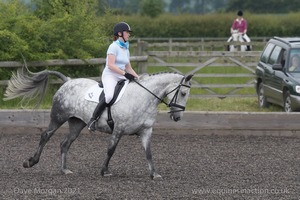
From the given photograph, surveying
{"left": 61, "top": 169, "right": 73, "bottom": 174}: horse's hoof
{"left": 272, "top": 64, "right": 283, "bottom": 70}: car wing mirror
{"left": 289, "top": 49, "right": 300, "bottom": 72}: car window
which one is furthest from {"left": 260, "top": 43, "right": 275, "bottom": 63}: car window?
{"left": 61, "top": 169, "right": 73, "bottom": 174}: horse's hoof

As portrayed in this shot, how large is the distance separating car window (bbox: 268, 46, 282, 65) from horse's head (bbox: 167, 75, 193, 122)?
27.6 ft

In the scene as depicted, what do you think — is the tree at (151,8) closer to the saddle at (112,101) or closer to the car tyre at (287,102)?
the car tyre at (287,102)

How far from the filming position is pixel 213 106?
67.3 feet

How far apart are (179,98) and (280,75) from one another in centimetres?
775

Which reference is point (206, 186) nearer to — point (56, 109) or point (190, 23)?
point (56, 109)

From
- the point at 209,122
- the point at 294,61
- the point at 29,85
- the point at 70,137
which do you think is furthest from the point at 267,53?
the point at 70,137

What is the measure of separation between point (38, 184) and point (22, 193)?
27.7 inches

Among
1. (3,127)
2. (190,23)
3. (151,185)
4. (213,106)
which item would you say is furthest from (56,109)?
(190,23)

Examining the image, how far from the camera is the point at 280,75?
18.8 metres

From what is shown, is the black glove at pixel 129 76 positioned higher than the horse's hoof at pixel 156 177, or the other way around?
the black glove at pixel 129 76

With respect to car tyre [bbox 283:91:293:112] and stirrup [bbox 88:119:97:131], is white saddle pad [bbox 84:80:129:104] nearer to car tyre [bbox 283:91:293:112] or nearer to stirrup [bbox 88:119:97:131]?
stirrup [bbox 88:119:97:131]

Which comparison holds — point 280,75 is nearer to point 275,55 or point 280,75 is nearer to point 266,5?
point 275,55

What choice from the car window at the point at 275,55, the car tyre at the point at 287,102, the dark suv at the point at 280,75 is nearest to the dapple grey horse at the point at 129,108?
the dark suv at the point at 280,75

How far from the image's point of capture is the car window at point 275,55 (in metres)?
19.6
